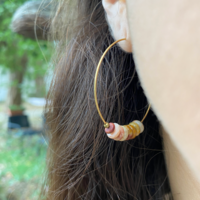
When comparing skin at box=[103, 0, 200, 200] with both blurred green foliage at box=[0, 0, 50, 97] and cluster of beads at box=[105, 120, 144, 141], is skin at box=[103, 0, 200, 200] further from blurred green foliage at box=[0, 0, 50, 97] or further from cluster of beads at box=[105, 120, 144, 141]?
blurred green foliage at box=[0, 0, 50, 97]

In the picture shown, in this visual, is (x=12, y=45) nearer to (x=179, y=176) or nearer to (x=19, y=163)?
(x=19, y=163)

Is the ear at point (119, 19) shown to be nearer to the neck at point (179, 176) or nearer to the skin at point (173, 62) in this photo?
the skin at point (173, 62)

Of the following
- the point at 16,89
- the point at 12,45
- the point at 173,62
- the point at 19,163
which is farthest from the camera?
the point at 16,89

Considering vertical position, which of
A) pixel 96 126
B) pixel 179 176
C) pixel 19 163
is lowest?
pixel 19 163

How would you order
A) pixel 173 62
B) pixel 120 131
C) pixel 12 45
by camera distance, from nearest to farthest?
pixel 173 62 → pixel 120 131 → pixel 12 45

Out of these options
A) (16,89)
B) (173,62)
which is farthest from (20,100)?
(173,62)

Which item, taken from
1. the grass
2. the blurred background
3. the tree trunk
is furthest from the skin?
the tree trunk

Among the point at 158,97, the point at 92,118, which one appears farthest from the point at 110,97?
the point at 158,97

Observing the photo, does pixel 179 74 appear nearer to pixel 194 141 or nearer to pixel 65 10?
pixel 194 141
